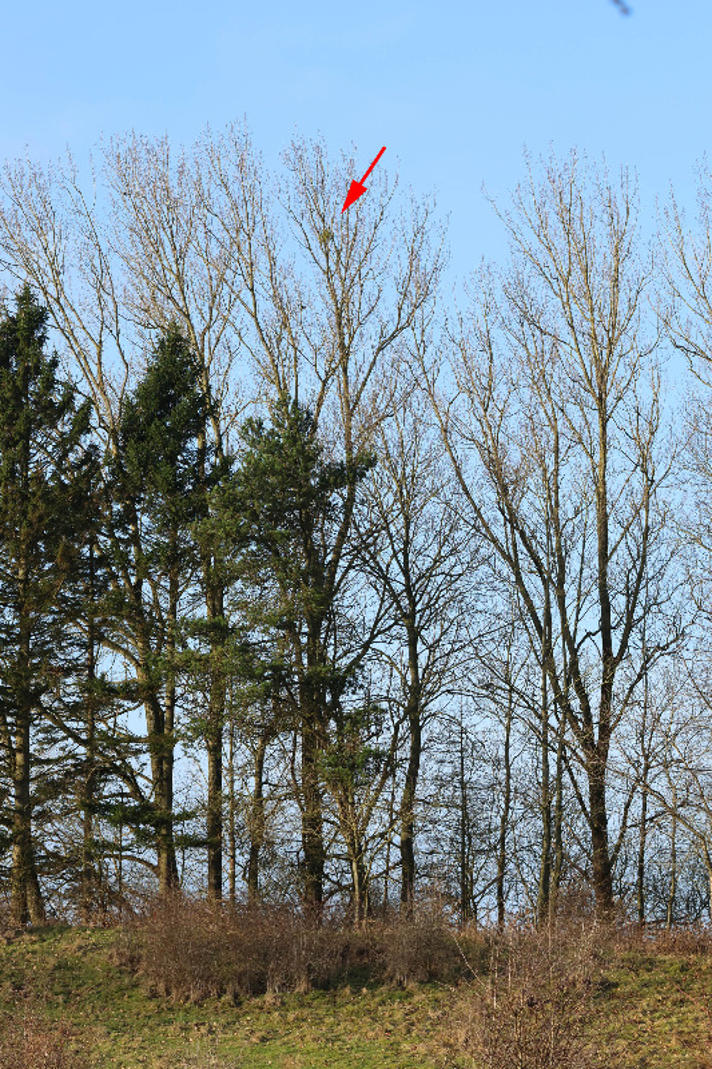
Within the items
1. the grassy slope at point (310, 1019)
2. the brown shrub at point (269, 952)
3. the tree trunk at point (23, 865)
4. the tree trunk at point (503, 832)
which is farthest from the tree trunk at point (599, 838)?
the tree trunk at point (23, 865)

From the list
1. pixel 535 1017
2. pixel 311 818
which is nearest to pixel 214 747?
pixel 311 818

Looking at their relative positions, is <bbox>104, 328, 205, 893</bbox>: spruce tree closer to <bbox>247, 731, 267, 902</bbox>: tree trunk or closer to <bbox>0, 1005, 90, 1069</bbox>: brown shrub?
<bbox>247, 731, 267, 902</bbox>: tree trunk

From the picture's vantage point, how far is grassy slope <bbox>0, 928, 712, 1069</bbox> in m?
12.2

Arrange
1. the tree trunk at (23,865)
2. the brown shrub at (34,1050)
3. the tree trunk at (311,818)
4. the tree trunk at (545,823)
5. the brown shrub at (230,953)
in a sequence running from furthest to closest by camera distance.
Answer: the tree trunk at (545,823) → the tree trunk at (311,818) → the tree trunk at (23,865) → the brown shrub at (230,953) → the brown shrub at (34,1050)

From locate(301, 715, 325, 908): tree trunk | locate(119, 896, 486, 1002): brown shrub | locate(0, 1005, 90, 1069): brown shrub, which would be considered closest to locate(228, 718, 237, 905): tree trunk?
locate(301, 715, 325, 908): tree trunk

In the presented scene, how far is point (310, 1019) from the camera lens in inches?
568

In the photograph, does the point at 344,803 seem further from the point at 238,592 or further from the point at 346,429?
the point at 346,429

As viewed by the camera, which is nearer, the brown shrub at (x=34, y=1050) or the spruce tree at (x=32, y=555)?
the brown shrub at (x=34, y=1050)

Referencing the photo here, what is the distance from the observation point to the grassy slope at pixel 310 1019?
1222cm

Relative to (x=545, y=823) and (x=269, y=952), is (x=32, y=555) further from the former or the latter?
(x=545, y=823)

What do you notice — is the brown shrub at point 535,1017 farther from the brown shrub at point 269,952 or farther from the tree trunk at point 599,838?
the tree trunk at point 599,838

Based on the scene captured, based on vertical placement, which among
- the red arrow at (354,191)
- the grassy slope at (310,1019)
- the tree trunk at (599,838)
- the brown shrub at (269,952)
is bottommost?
the grassy slope at (310,1019)

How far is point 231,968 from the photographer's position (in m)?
15.7

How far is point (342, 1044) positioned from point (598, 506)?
11919 mm
